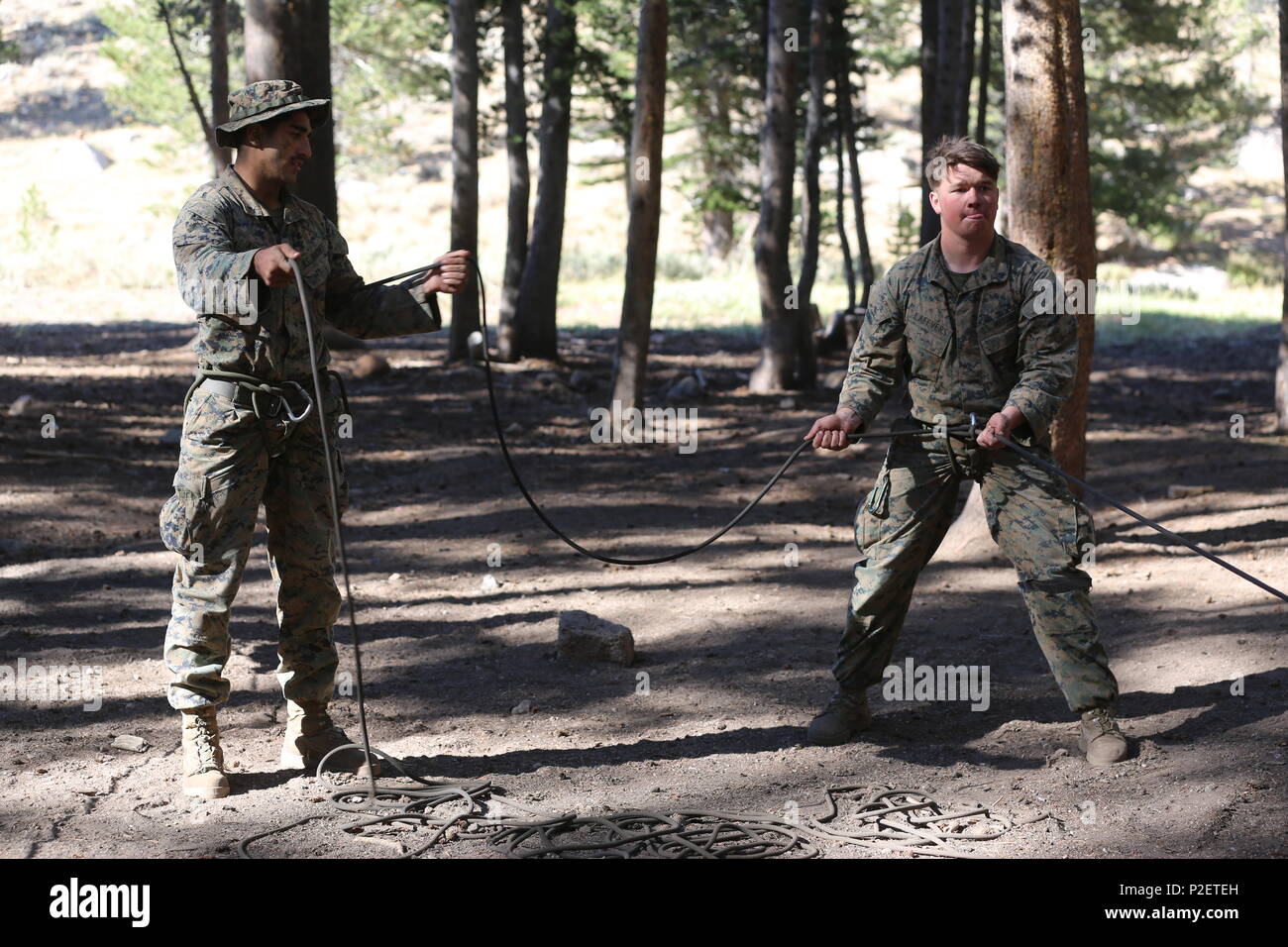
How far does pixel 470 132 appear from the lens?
1769cm

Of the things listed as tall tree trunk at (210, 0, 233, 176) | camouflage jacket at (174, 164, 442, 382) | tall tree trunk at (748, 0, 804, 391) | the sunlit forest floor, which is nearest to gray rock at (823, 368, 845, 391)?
the sunlit forest floor

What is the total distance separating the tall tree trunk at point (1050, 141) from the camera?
8.55m

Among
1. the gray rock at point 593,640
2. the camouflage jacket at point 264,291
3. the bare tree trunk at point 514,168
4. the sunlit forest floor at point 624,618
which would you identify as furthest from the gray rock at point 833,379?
the camouflage jacket at point 264,291

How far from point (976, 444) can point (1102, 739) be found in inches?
49.8

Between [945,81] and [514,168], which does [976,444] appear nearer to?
[945,81]

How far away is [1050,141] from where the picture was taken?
858 centimetres

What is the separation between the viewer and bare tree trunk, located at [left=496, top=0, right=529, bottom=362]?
18875mm

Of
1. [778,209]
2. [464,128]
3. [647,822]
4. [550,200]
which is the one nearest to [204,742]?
[647,822]

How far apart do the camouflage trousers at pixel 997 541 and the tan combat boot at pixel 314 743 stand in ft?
6.76

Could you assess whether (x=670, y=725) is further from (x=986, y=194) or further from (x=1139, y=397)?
(x=1139, y=397)

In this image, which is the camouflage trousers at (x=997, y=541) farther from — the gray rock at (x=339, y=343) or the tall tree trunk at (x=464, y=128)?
the gray rock at (x=339, y=343)

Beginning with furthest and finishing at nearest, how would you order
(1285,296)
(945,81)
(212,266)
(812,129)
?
(812,129) < (945,81) < (1285,296) < (212,266)

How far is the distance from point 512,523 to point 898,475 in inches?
232
